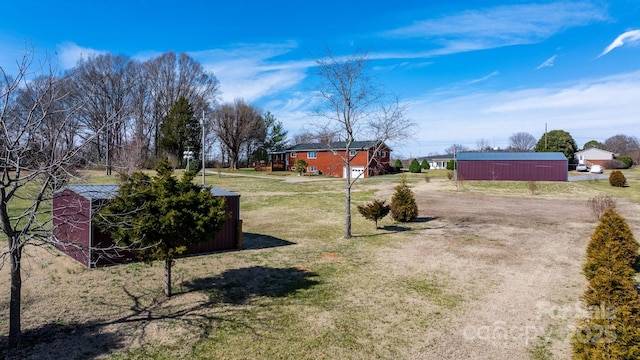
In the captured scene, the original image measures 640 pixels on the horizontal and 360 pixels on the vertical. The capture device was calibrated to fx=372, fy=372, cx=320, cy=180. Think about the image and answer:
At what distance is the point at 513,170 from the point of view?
4375 cm

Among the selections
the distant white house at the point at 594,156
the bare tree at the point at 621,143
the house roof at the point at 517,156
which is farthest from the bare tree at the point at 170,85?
the bare tree at the point at 621,143

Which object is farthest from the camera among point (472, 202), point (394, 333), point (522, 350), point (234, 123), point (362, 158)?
point (234, 123)

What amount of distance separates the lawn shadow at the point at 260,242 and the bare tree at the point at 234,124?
1802 inches

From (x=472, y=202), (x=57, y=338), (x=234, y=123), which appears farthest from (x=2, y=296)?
(x=234, y=123)

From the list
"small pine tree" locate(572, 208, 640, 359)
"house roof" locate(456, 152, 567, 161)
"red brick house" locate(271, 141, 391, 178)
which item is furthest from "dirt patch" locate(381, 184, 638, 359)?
"red brick house" locate(271, 141, 391, 178)

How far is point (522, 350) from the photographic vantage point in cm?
704

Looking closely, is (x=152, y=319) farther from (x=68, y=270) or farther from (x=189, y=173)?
(x=68, y=270)

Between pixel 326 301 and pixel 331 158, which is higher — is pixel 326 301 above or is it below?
below

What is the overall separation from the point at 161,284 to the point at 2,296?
364cm

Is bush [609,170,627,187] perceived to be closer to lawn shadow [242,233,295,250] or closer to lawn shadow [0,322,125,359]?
lawn shadow [242,233,295,250]

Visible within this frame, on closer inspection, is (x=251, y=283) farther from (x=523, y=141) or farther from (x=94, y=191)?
(x=523, y=141)

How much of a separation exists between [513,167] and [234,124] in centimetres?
4114

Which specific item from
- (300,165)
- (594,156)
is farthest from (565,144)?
(300,165)

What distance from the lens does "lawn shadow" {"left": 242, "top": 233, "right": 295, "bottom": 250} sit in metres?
15.3
